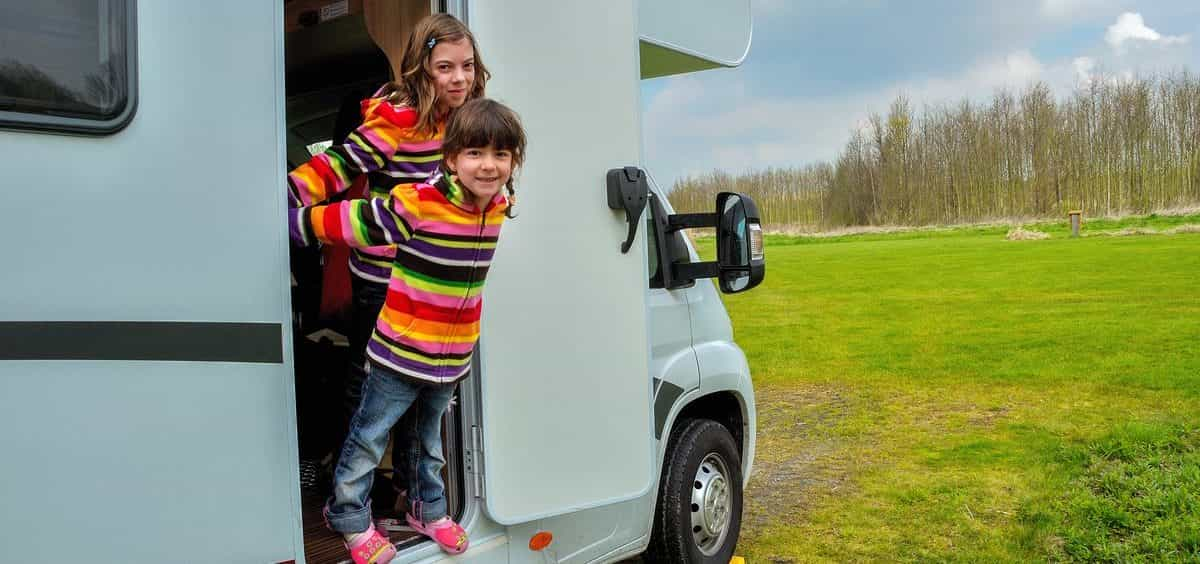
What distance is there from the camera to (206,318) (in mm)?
1960

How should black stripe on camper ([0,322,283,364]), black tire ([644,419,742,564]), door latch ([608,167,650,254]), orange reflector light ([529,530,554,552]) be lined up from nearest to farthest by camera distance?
1. black stripe on camper ([0,322,283,364])
2. orange reflector light ([529,530,554,552])
3. door latch ([608,167,650,254])
4. black tire ([644,419,742,564])

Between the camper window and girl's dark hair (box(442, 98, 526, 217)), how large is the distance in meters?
0.71

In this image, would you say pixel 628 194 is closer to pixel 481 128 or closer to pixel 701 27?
pixel 481 128

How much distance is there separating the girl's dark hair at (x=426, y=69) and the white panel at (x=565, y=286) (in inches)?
5.9

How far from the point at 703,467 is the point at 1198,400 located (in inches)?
219

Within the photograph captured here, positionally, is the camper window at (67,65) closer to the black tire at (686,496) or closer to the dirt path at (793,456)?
the black tire at (686,496)

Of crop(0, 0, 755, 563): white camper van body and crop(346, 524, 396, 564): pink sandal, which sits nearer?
crop(0, 0, 755, 563): white camper van body

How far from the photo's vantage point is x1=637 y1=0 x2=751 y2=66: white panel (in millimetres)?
3678

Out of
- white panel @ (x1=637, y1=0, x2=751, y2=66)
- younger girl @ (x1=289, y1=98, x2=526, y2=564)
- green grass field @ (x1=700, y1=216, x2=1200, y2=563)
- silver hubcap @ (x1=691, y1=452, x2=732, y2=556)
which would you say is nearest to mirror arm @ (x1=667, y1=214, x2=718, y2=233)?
white panel @ (x1=637, y1=0, x2=751, y2=66)

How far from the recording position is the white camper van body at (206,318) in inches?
68.4

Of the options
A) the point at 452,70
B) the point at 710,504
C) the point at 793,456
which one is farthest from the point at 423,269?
the point at 793,456

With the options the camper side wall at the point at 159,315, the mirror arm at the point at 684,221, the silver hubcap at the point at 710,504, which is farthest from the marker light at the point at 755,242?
the camper side wall at the point at 159,315

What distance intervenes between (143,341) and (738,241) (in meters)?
2.32

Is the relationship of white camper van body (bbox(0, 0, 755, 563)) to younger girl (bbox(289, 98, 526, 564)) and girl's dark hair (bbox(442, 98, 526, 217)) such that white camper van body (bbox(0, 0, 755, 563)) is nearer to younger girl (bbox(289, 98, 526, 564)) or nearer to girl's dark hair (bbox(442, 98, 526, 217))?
younger girl (bbox(289, 98, 526, 564))
